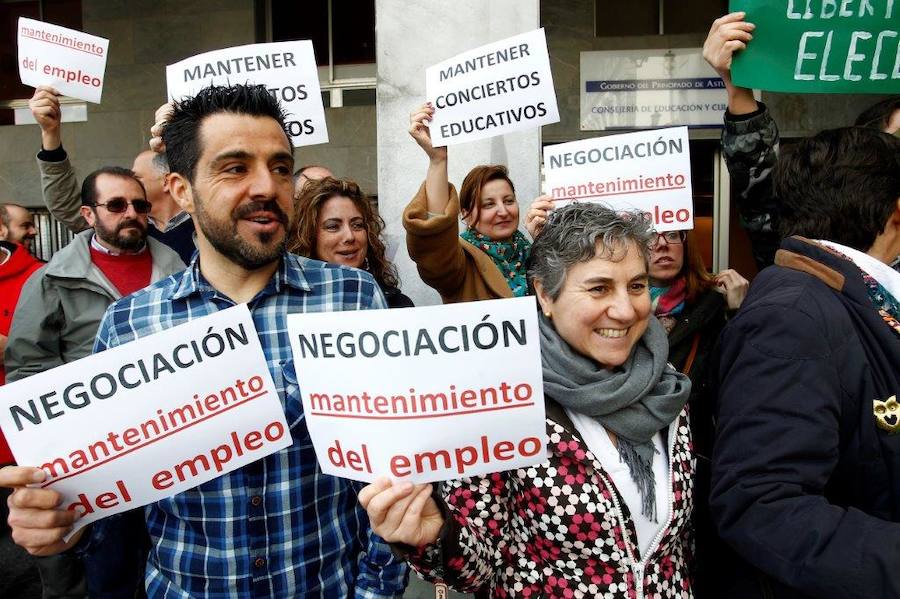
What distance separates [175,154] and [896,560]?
1.98 meters

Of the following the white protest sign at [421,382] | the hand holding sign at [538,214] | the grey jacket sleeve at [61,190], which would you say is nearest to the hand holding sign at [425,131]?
the hand holding sign at [538,214]

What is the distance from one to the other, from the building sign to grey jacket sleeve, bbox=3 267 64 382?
6.42 metres

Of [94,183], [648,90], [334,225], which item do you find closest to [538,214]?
[334,225]

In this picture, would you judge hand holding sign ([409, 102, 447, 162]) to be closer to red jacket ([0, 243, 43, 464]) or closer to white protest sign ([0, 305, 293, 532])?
white protest sign ([0, 305, 293, 532])

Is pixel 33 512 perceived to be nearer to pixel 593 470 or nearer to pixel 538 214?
pixel 593 470

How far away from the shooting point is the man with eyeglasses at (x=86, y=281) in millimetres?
3473

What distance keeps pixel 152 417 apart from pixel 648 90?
785 cm

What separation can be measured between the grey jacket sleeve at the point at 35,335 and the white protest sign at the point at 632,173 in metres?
2.45

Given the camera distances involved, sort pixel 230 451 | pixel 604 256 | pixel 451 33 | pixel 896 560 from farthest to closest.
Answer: pixel 451 33 < pixel 604 256 < pixel 230 451 < pixel 896 560

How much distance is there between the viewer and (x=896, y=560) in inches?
57.6

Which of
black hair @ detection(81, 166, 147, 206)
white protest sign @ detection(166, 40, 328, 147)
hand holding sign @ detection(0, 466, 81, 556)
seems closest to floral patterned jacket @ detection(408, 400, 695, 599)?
hand holding sign @ detection(0, 466, 81, 556)

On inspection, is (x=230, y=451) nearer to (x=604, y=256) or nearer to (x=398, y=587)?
(x=398, y=587)

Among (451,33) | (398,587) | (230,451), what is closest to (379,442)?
(230,451)

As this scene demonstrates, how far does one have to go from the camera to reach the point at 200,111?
202 cm
